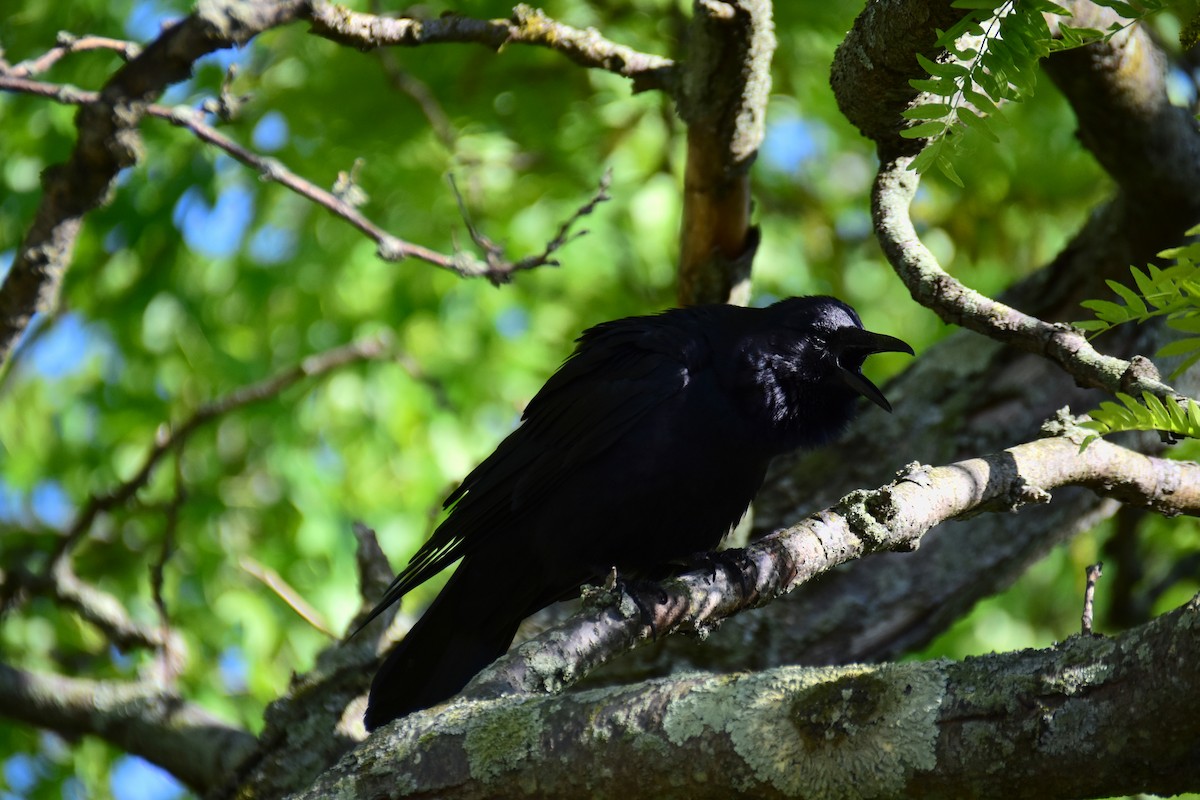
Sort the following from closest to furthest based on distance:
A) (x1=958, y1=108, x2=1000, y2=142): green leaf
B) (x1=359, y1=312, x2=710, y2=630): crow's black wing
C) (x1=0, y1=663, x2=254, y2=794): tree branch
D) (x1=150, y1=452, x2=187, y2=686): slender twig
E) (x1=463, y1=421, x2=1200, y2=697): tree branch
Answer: (x1=958, y1=108, x2=1000, y2=142): green leaf, (x1=463, y1=421, x2=1200, y2=697): tree branch, (x1=359, y1=312, x2=710, y2=630): crow's black wing, (x1=150, y1=452, x2=187, y2=686): slender twig, (x1=0, y1=663, x2=254, y2=794): tree branch

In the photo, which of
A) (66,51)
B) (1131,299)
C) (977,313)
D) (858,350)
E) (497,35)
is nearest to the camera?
(1131,299)

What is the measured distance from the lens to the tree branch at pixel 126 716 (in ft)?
14.6

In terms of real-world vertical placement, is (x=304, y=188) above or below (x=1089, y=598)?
below

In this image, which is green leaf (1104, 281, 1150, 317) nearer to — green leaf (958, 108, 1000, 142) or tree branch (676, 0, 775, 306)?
green leaf (958, 108, 1000, 142)

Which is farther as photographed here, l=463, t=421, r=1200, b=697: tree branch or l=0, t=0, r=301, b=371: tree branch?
l=0, t=0, r=301, b=371: tree branch

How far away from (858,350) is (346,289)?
314cm

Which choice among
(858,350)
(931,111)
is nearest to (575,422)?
(858,350)

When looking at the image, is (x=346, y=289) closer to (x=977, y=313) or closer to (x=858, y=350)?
(x=858, y=350)

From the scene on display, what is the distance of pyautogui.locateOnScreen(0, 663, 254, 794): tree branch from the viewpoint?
4.46 meters

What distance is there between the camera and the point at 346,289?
6.16m

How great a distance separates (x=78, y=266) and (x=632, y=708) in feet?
17.1

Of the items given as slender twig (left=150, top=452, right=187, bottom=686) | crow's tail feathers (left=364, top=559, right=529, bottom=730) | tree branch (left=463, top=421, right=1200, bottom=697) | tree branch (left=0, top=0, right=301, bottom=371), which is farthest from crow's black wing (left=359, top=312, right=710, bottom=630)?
tree branch (left=0, top=0, right=301, bottom=371)

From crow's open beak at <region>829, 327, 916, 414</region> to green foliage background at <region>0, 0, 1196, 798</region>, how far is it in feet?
6.11

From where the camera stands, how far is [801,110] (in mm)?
6320
